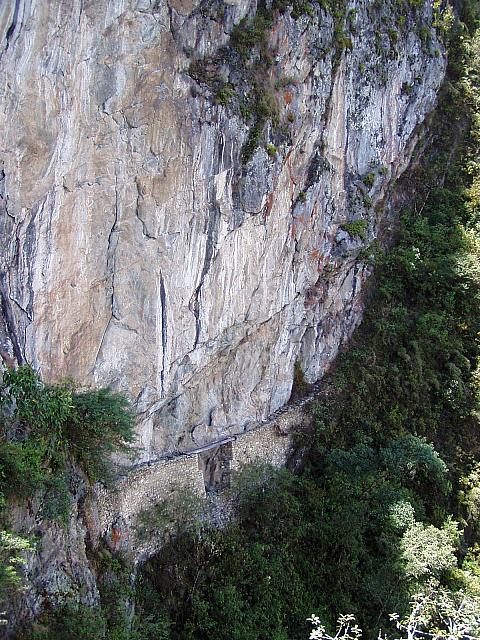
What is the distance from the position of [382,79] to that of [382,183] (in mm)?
2929

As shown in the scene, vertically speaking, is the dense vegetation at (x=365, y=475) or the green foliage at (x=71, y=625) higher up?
the dense vegetation at (x=365, y=475)

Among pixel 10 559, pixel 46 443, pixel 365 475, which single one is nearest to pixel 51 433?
pixel 46 443

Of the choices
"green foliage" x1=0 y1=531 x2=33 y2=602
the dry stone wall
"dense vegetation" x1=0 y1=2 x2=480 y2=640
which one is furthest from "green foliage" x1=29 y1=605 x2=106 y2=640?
the dry stone wall

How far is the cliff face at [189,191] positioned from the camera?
376 inches

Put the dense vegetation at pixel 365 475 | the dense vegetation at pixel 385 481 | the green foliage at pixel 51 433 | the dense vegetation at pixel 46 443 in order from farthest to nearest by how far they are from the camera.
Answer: the dense vegetation at pixel 385 481
the dense vegetation at pixel 365 475
the green foliage at pixel 51 433
the dense vegetation at pixel 46 443

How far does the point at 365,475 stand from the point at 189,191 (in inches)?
329

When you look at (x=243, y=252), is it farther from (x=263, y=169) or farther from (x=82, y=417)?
(x=82, y=417)

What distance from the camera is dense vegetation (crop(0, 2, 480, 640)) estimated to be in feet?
35.1

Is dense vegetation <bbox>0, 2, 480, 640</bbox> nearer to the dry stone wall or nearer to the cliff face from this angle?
the dry stone wall

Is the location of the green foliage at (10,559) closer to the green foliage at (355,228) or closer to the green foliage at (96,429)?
the green foliage at (96,429)

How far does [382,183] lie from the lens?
1800cm

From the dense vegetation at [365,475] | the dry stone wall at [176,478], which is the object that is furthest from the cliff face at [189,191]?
the dense vegetation at [365,475]

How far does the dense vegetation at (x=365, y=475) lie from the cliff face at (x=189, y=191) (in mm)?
1348

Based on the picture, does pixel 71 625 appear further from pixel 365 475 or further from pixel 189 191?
pixel 365 475
